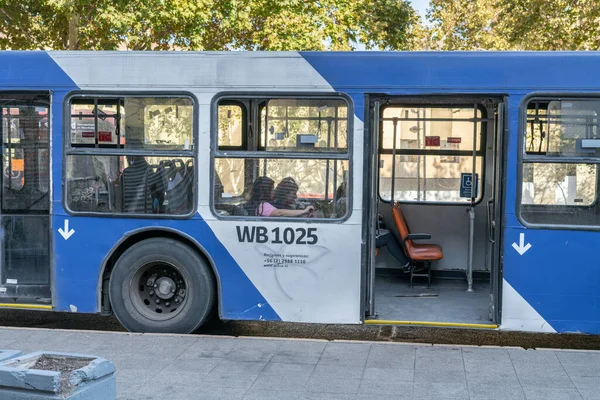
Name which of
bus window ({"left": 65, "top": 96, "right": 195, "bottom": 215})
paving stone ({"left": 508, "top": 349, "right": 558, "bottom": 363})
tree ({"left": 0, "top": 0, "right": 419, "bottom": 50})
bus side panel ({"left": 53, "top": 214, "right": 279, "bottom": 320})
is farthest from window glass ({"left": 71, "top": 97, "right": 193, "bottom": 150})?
tree ({"left": 0, "top": 0, "right": 419, "bottom": 50})

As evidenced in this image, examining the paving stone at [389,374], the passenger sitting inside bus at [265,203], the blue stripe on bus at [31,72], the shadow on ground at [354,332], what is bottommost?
the shadow on ground at [354,332]

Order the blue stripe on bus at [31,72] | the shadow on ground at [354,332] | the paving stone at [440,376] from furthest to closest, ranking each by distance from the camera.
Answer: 1. the shadow on ground at [354,332]
2. the blue stripe on bus at [31,72]
3. the paving stone at [440,376]

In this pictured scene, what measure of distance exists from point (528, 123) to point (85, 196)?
14.3 feet

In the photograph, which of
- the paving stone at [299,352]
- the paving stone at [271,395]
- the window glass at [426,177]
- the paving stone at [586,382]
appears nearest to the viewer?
the paving stone at [271,395]

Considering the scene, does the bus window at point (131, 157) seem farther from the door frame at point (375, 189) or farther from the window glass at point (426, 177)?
the window glass at point (426, 177)

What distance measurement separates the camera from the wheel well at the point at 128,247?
8.12 metres

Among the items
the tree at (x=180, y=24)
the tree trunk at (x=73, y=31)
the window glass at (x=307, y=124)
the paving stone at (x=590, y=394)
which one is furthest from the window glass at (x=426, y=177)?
the tree trunk at (x=73, y=31)

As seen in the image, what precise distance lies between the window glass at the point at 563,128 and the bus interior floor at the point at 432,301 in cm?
175

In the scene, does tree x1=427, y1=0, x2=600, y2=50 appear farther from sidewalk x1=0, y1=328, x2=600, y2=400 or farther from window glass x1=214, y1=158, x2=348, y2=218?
sidewalk x1=0, y1=328, x2=600, y2=400

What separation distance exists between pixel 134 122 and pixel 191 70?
30.1 inches

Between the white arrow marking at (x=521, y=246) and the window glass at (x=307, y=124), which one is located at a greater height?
the window glass at (x=307, y=124)

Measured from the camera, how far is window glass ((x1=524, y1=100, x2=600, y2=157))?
760 centimetres

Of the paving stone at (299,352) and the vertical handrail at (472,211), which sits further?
the vertical handrail at (472,211)

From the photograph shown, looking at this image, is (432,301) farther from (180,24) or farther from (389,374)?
(180,24)
